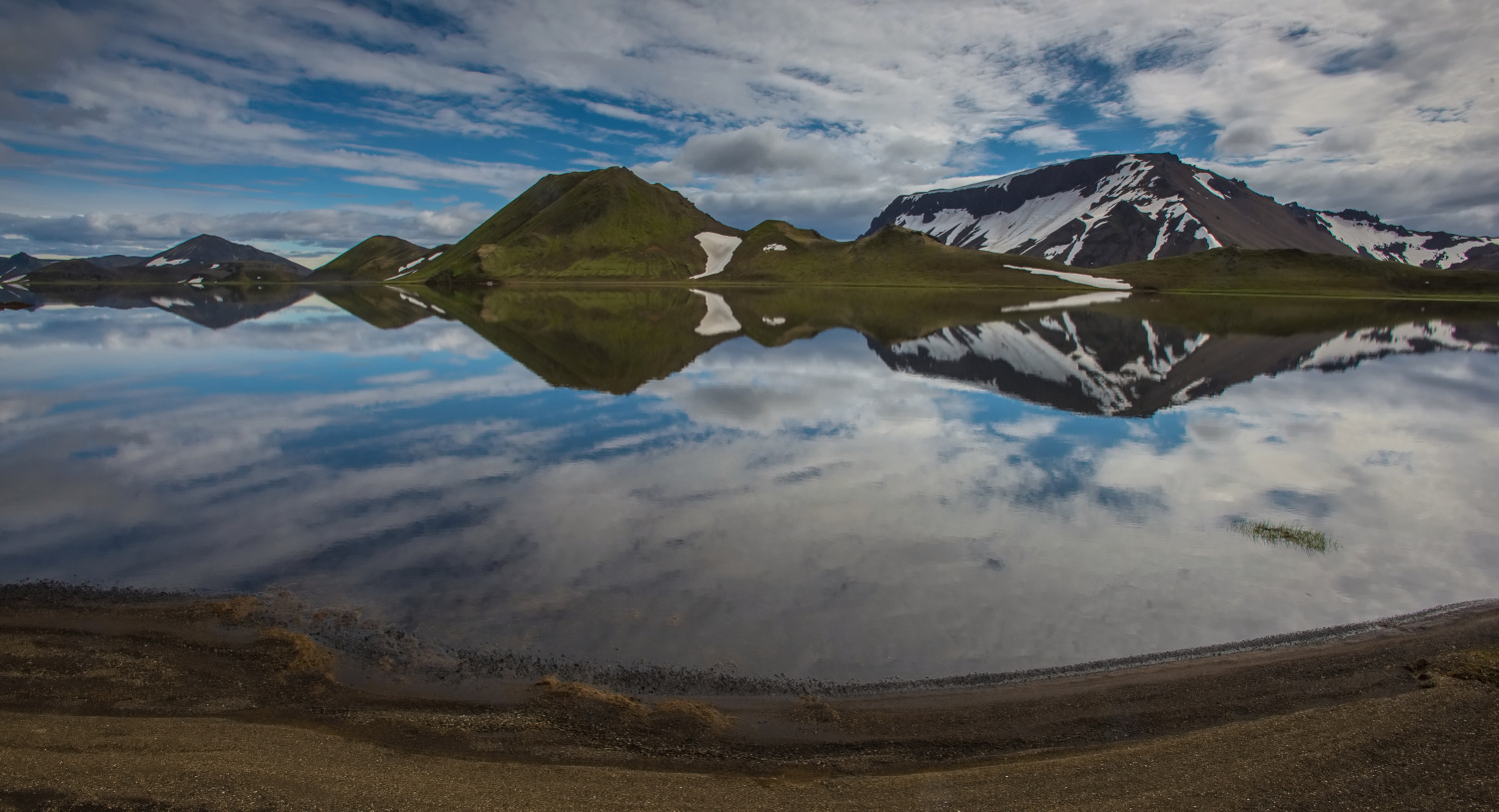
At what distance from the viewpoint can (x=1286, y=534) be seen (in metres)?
16.8

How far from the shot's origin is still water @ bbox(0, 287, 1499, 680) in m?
12.8

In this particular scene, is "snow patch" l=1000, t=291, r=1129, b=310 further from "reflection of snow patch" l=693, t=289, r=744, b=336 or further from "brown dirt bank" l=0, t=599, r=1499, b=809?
"brown dirt bank" l=0, t=599, r=1499, b=809

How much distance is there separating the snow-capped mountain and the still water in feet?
2.43

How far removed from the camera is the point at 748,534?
16391mm

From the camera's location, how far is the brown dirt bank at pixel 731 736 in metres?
7.77

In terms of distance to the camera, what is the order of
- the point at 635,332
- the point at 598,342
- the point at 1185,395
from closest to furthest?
the point at 1185,395
the point at 598,342
the point at 635,332

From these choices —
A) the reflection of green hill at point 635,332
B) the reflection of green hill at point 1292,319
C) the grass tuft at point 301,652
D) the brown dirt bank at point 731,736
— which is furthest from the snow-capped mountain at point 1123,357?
the grass tuft at point 301,652

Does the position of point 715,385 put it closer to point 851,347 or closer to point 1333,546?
point 851,347

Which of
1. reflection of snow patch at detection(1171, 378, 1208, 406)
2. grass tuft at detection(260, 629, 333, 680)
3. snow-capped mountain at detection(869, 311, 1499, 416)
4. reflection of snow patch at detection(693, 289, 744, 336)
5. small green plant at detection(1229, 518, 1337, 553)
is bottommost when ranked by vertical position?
grass tuft at detection(260, 629, 333, 680)

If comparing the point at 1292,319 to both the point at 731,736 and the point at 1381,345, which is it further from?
the point at 731,736

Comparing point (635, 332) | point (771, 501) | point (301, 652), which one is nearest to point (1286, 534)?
point (771, 501)

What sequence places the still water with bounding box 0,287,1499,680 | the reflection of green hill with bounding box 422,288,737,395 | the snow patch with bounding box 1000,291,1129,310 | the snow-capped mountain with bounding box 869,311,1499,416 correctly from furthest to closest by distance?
the snow patch with bounding box 1000,291,1129,310
the reflection of green hill with bounding box 422,288,737,395
the snow-capped mountain with bounding box 869,311,1499,416
the still water with bounding box 0,287,1499,680

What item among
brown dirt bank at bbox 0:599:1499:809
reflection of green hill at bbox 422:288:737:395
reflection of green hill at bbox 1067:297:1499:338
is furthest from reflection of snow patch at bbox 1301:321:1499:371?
brown dirt bank at bbox 0:599:1499:809

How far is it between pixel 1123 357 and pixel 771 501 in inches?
1640
